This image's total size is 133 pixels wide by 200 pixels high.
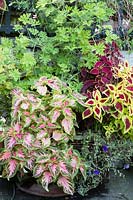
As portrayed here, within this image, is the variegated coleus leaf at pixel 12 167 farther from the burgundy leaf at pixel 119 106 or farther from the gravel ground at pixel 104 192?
the burgundy leaf at pixel 119 106

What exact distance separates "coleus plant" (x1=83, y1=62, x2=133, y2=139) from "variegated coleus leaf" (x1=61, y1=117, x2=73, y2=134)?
0.56ft

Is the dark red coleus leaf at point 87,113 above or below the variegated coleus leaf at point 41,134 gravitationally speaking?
above

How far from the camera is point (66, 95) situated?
7.91ft

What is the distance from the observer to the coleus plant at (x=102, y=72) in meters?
2.56

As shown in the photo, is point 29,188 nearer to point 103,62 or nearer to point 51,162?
point 51,162


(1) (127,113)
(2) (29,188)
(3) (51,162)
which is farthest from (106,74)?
(2) (29,188)

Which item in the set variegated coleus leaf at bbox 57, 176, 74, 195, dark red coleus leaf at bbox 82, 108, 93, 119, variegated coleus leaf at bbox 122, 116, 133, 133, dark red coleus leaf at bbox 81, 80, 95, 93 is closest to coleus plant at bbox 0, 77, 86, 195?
variegated coleus leaf at bbox 57, 176, 74, 195

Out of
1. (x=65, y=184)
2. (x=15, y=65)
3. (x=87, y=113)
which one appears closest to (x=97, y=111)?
(x=87, y=113)

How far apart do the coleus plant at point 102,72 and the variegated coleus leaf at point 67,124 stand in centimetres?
28

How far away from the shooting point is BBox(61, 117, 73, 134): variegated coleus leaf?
7.59 feet

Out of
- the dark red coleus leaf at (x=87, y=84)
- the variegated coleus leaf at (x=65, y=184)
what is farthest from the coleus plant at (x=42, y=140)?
the dark red coleus leaf at (x=87, y=84)

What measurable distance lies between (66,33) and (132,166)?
43.7 inches

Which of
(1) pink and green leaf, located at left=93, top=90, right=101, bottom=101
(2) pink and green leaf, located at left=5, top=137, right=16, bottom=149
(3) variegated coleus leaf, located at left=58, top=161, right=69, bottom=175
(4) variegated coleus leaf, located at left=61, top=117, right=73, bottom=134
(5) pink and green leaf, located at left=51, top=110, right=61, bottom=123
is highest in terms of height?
(1) pink and green leaf, located at left=93, top=90, right=101, bottom=101

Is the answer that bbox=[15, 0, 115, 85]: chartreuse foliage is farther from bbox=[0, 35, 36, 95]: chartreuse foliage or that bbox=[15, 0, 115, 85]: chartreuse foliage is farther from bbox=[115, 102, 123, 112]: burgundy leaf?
bbox=[115, 102, 123, 112]: burgundy leaf
